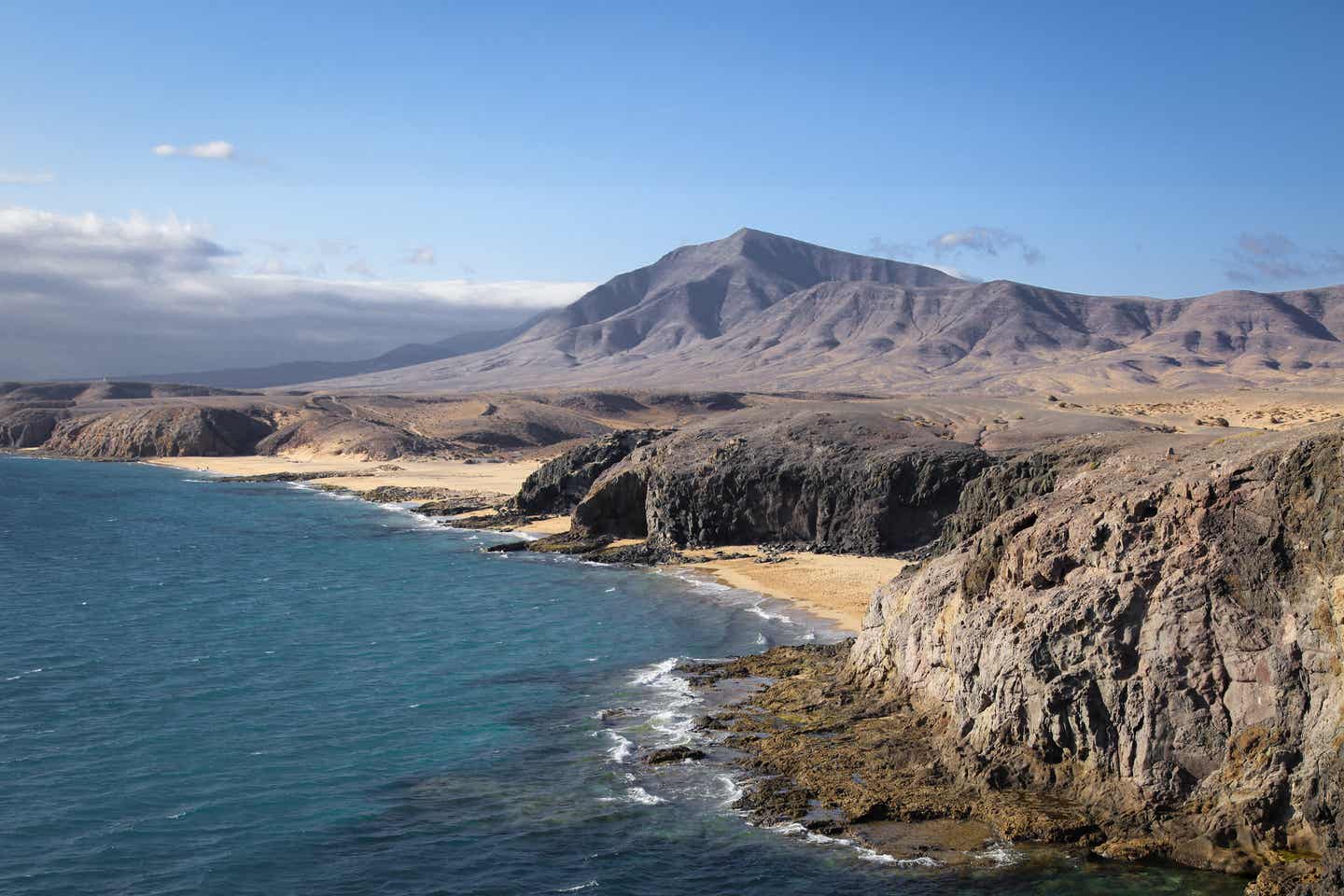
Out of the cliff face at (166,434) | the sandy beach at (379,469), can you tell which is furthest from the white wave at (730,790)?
the cliff face at (166,434)

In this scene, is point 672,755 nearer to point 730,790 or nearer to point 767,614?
point 730,790

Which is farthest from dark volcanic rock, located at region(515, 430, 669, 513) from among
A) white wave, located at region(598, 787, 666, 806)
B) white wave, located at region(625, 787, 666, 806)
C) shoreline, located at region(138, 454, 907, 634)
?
white wave, located at region(598, 787, 666, 806)

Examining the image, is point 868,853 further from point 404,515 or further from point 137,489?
point 137,489

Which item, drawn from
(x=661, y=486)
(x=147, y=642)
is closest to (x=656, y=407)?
(x=661, y=486)

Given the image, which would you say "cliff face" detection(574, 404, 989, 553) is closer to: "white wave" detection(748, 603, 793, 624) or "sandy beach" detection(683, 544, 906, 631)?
"sandy beach" detection(683, 544, 906, 631)

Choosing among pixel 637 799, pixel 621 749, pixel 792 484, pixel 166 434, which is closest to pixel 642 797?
pixel 637 799
